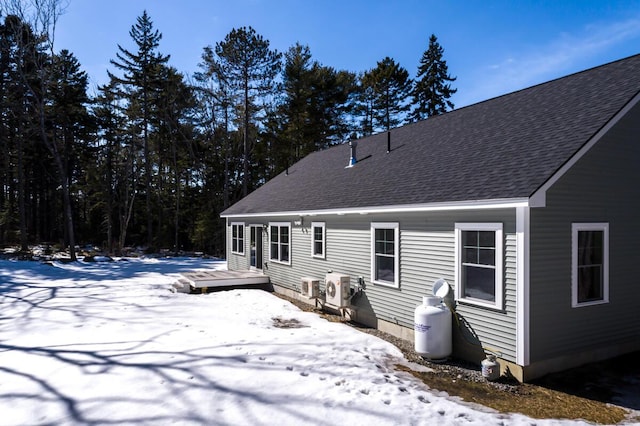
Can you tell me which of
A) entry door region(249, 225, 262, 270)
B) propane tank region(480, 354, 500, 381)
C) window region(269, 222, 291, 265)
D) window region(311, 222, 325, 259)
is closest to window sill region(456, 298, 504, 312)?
propane tank region(480, 354, 500, 381)

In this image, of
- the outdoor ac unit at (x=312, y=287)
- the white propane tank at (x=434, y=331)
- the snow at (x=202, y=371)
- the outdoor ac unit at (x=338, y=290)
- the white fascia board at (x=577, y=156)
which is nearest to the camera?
the snow at (x=202, y=371)

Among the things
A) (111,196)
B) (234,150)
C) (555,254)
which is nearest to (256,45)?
(234,150)

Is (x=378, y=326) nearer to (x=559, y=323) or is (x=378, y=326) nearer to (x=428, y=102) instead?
(x=559, y=323)

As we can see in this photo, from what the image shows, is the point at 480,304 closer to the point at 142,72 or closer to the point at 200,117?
the point at 200,117

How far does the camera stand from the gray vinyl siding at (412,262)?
5.94m

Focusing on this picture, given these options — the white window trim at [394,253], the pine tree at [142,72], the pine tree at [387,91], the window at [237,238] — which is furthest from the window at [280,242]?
the pine tree at [387,91]

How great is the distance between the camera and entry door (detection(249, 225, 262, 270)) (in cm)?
1505

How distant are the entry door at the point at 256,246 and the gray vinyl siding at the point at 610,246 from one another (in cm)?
1077

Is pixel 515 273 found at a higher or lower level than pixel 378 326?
higher

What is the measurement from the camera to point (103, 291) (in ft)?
43.0

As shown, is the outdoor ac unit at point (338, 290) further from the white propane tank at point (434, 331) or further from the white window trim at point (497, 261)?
the white window trim at point (497, 261)

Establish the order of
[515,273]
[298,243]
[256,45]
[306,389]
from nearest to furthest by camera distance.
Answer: [306,389]
[515,273]
[298,243]
[256,45]

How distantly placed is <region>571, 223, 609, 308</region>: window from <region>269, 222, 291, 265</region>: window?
27.6 ft

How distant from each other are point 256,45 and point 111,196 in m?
18.0
